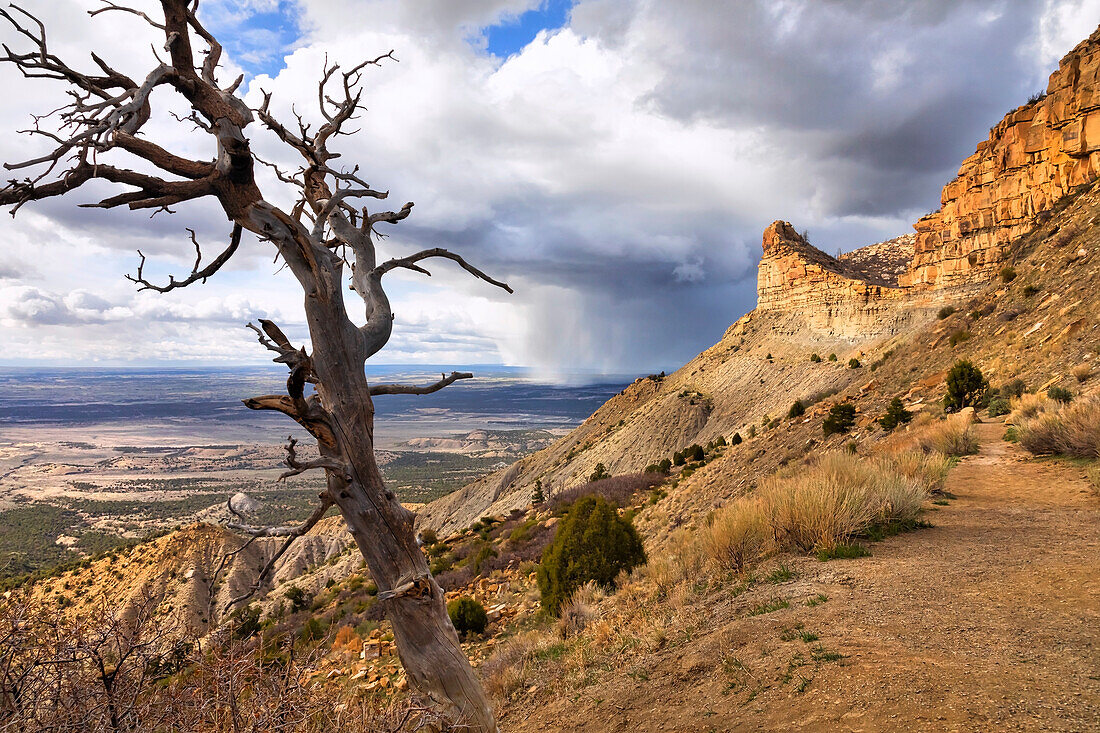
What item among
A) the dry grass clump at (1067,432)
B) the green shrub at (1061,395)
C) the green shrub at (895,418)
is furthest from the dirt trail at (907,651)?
the green shrub at (895,418)

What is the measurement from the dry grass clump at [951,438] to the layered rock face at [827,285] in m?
29.1

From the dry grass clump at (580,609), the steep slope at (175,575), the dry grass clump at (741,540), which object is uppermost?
the dry grass clump at (741,540)

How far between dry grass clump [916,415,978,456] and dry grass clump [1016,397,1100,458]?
0.97 m

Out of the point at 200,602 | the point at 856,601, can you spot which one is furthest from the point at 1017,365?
the point at 200,602

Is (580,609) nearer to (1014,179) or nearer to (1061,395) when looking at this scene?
(1061,395)

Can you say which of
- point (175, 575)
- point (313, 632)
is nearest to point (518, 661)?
point (313, 632)

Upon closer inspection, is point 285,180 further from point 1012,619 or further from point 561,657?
point 1012,619

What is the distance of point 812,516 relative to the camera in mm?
7270

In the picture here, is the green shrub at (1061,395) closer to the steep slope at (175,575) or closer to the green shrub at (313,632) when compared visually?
the green shrub at (313,632)

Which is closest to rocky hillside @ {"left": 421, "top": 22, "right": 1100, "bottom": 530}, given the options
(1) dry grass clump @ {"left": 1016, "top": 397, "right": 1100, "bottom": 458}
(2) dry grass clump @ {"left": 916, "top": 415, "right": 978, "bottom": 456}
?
(2) dry grass clump @ {"left": 916, "top": 415, "right": 978, "bottom": 456}

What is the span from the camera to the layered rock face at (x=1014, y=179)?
28125 mm

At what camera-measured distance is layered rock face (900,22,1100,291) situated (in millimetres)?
28125

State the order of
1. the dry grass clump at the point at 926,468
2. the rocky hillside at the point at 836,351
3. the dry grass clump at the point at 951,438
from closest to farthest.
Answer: the dry grass clump at the point at 926,468 < the dry grass clump at the point at 951,438 < the rocky hillside at the point at 836,351

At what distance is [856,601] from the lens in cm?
519
